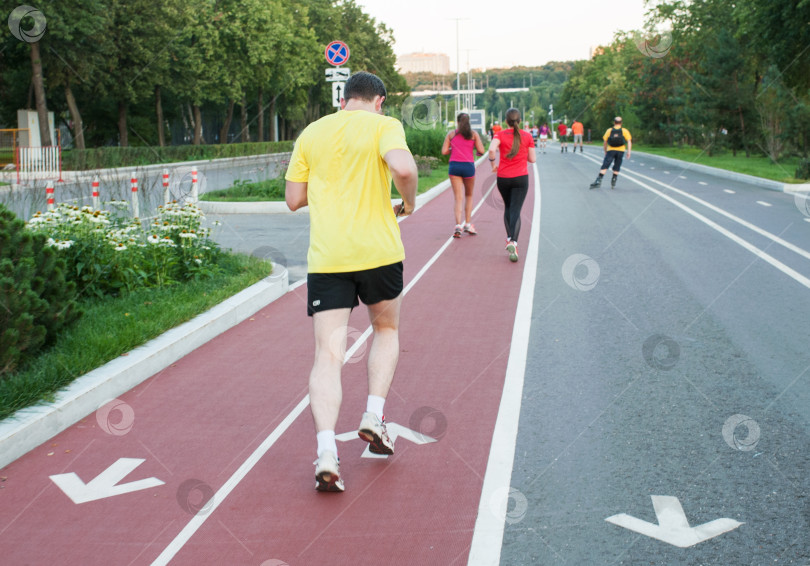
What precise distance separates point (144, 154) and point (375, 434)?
4073cm

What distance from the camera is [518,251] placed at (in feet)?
40.6

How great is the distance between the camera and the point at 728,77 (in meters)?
42.7

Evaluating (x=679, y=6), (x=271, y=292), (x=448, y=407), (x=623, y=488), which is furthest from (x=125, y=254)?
(x=679, y=6)

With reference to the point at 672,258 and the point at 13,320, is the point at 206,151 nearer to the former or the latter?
the point at 672,258

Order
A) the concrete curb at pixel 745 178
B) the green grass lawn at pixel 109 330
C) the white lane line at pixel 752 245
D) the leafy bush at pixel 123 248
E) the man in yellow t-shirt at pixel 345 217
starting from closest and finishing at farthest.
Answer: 1. the man in yellow t-shirt at pixel 345 217
2. the green grass lawn at pixel 109 330
3. the leafy bush at pixel 123 248
4. the white lane line at pixel 752 245
5. the concrete curb at pixel 745 178

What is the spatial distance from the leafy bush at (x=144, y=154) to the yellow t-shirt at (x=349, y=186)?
3435cm

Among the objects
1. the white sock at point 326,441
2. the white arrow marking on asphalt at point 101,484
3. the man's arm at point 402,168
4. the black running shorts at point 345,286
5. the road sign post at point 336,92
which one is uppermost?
the road sign post at point 336,92

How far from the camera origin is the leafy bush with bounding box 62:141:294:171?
36.4m

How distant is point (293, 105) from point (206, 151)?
21.4 meters

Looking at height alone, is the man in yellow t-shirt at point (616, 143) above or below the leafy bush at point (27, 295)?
above

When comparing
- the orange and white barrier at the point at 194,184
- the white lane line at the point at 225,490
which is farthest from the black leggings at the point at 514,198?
the orange and white barrier at the point at 194,184

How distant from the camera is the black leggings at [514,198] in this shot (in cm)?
1133

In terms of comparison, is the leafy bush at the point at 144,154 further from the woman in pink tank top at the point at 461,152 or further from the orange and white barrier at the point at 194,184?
the woman in pink tank top at the point at 461,152

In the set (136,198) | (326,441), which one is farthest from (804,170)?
(326,441)
